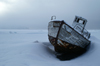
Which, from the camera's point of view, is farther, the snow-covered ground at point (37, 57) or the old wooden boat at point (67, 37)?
the old wooden boat at point (67, 37)

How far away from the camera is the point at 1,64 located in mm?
2922

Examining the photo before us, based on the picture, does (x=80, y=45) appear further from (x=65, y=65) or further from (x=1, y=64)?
(x=1, y=64)

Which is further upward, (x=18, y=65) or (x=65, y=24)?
(x=65, y=24)

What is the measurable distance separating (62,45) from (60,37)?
0.59m

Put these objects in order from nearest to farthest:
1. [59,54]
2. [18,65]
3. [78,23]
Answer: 1. [18,65]
2. [59,54]
3. [78,23]

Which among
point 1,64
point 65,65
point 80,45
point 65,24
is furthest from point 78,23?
point 1,64

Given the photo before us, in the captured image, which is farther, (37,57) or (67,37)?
(67,37)

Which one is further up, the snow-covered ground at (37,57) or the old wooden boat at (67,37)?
the old wooden boat at (67,37)

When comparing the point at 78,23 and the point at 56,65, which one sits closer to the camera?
the point at 56,65

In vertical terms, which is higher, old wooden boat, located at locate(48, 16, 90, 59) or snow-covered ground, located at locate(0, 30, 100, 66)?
old wooden boat, located at locate(48, 16, 90, 59)

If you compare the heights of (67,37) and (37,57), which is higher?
(67,37)

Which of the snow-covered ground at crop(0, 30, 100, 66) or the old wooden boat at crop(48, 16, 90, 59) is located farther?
the old wooden boat at crop(48, 16, 90, 59)

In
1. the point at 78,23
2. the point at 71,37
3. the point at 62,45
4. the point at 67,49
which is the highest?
the point at 78,23

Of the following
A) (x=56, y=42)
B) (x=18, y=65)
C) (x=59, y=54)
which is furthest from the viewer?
(x=59, y=54)
